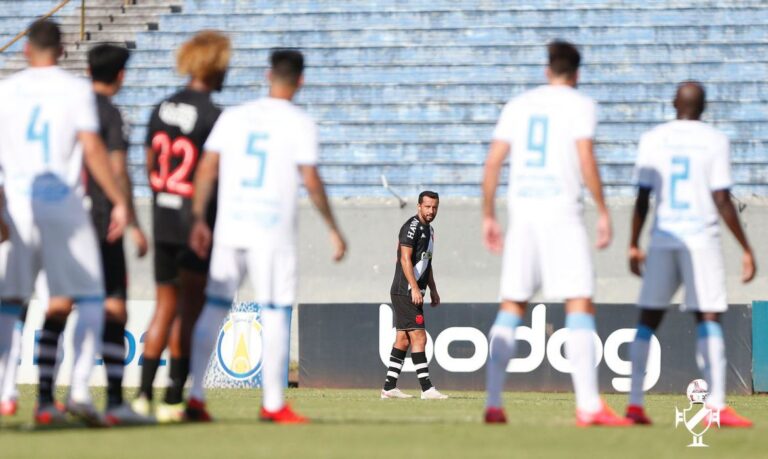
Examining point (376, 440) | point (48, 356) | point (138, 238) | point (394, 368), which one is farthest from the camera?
point (394, 368)

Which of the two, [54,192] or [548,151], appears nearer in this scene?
[54,192]

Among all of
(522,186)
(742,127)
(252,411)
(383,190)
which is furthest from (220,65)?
(742,127)

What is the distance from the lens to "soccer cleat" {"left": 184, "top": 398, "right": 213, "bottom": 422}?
27.3 ft

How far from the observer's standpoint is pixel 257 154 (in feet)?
26.6

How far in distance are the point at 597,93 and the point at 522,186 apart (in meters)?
15.7

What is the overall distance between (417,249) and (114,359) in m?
7.13

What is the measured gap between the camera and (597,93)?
2359 cm

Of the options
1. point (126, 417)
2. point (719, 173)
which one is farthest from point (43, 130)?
point (719, 173)

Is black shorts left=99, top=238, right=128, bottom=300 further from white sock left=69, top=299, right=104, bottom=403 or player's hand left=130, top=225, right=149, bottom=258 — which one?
white sock left=69, top=299, right=104, bottom=403

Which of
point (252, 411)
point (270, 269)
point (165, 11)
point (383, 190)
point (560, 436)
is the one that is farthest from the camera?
point (165, 11)

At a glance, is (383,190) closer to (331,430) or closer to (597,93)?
(597,93)

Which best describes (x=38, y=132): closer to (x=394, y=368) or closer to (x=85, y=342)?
(x=85, y=342)

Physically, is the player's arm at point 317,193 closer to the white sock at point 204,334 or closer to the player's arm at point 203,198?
the player's arm at point 203,198

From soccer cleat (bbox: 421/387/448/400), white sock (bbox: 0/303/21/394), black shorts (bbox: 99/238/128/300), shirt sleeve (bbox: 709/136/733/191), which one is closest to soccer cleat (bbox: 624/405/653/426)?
shirt sleeve (bbox: 709/136/733/191)
